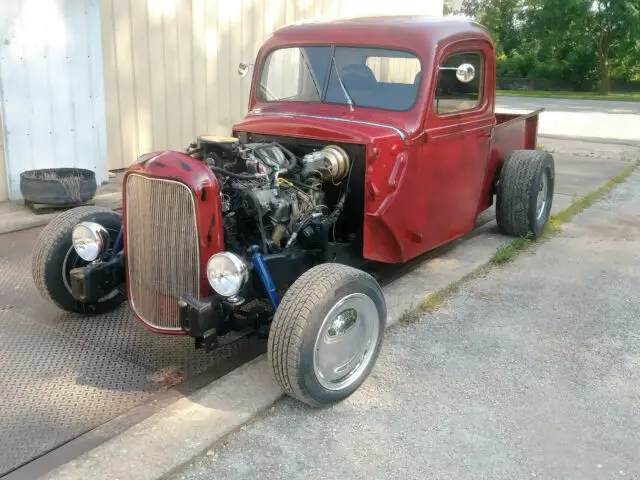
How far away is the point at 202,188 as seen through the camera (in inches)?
122

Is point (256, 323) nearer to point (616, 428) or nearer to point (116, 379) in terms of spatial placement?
point (116, 379)

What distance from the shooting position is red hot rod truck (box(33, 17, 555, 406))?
10.2 feet

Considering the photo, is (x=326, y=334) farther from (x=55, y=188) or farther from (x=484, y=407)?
(x=55, y=188)

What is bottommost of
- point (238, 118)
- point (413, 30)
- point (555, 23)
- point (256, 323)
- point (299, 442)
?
point (299, 442)

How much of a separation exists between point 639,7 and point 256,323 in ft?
104

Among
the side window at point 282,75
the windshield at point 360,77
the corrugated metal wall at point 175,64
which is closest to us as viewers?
the windshield at point 360,77

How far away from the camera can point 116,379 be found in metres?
3.43

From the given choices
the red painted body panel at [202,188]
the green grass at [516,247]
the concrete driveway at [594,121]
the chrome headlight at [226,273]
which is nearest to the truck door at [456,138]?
the green grass at [516,247]

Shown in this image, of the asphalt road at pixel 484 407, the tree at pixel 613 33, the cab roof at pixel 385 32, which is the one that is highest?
the tree at pixel 613 33

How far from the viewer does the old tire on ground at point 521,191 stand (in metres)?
5.54

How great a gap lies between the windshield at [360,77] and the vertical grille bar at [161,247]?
1.62 m

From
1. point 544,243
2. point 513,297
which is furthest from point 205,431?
point 544,243

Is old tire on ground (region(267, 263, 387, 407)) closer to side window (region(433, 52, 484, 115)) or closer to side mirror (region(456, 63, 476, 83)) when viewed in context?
side mirror (region(456, 63, 476, 83))

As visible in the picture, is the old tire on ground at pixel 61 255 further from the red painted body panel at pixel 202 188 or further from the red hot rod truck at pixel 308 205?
the red painted body panel at pixel 202 188
